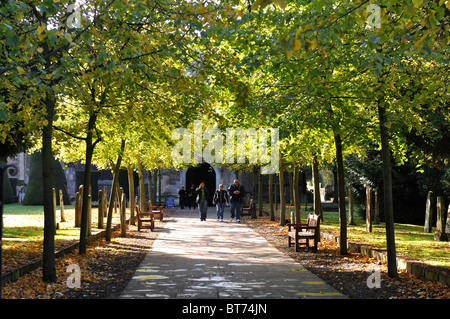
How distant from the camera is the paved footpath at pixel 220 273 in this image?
803 cm

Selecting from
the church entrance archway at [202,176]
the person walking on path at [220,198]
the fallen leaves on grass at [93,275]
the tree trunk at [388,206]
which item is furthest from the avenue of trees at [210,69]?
the church entrance archway at [202,176]

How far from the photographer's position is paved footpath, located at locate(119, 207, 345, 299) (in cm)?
803

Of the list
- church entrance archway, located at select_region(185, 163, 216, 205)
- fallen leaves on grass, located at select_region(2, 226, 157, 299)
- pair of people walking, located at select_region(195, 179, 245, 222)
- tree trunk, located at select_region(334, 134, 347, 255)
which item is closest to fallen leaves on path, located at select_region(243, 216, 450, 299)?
tree trunk, located at select_region(334, 134, 347, 255)

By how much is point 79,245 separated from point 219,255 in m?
3.26

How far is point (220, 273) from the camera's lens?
32.5ft

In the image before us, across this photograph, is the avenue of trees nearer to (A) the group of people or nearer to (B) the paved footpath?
(B) the paved footpath

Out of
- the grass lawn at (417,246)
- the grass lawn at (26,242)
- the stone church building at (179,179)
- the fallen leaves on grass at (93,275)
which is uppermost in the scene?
the stone church building at (179,179)

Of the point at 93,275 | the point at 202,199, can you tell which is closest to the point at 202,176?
the point at 202,199

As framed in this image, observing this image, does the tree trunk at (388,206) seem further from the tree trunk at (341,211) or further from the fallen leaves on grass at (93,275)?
the fallen leaves on grass at (93,275)

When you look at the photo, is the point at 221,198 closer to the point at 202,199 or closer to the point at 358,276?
the point at 202,199

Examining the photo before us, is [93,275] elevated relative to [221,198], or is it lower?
Answer: lower
